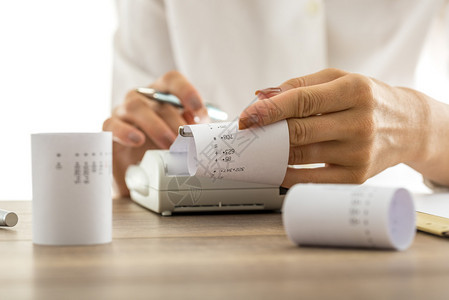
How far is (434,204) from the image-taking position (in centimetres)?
98

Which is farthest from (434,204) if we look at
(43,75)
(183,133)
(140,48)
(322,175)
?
(43,75)

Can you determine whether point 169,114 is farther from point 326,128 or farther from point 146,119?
point 326,128

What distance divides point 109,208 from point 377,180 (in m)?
1.11

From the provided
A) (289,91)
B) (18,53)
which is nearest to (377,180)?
(289,91)

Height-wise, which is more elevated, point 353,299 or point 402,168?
point 353,299

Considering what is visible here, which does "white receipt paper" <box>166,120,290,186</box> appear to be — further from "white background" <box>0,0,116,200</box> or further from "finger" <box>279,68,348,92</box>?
"white background" <box>0,0,116,200</box>

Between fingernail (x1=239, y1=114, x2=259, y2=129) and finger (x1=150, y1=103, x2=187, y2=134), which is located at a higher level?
fingernail (x1=239, y1=114, x2=259, y2=129)

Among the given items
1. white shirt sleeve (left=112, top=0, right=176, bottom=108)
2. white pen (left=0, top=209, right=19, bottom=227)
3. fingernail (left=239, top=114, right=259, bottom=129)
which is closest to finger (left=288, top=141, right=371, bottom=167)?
fingernail (left=239, top=114, right=259, bottom=129)

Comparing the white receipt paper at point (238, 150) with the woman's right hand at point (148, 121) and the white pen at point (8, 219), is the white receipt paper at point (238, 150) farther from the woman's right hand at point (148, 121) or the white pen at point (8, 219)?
the woman's right hand at point (148, 121)

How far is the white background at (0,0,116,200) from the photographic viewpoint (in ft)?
7.98

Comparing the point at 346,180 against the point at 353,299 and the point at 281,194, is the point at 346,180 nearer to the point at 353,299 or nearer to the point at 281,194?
the point at 281,194

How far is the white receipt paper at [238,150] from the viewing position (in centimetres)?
76

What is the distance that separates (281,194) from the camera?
36.7 inches

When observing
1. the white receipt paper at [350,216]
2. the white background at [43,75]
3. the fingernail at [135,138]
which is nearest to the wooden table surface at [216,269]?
the white receipt paper at [350,216]
